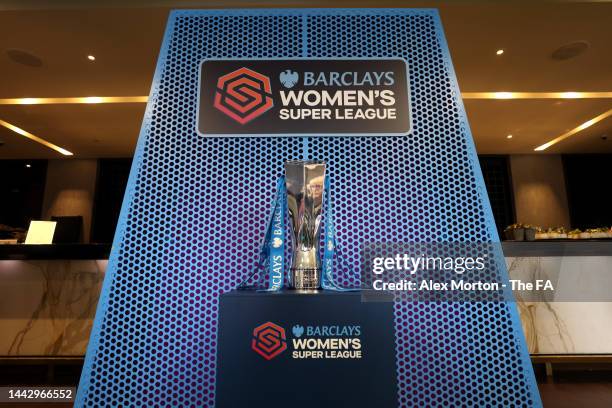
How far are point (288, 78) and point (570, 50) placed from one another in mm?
3665

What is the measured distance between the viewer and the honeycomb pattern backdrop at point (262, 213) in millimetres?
1250

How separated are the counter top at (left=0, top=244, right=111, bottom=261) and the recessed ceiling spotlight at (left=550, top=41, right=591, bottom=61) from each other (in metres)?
4.56

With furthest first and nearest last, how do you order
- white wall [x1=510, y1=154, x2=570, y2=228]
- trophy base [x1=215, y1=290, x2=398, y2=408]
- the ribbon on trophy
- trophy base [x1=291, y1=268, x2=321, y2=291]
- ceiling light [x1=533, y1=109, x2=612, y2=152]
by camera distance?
white wall [x1=510, y1=154, x2=570, y2=228]
ceiling light [x1=533, y1=109, x2=612, y2=152]
the ribbon on trophy
trophy base [x1=291, y1=268, x2=321, y2=291]
trophy base [x1=215, y1=290, x2=398, y2=408]

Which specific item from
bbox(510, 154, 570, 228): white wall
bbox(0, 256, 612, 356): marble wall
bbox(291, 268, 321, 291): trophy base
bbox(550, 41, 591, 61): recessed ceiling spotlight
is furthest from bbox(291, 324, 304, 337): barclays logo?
bbox(510, 154, 570, 228): white wall

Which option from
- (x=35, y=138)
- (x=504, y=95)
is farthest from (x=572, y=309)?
(x=35, y=138)

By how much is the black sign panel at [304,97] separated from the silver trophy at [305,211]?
1.24 ft

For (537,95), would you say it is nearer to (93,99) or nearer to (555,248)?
(555,248)

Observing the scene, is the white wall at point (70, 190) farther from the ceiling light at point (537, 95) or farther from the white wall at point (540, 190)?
the white wall at point (540, 190)

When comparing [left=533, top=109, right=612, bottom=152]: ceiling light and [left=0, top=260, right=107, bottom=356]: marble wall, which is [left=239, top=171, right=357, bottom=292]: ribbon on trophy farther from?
[left=533, top=109, right=612, bottom=152]: ceiling light

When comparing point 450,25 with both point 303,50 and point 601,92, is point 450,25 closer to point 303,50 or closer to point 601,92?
point 303,50

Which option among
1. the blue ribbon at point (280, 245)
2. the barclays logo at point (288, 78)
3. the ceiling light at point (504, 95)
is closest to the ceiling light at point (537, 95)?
the ceiling light at point (504, 95)

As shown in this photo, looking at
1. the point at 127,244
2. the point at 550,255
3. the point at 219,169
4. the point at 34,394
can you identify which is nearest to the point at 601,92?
the point at 550,255

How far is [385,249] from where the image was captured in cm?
138

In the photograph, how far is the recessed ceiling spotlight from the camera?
3525 mm
